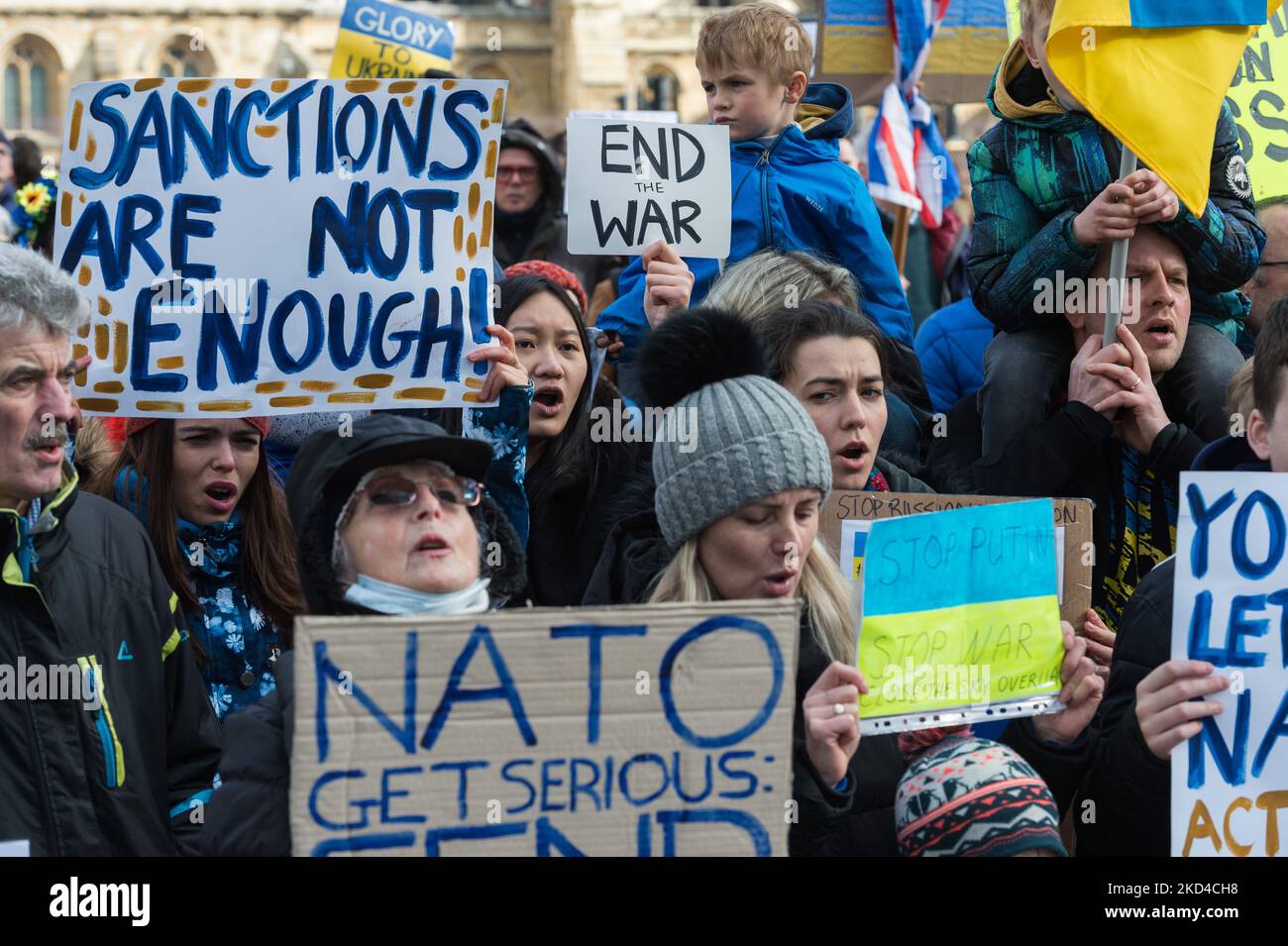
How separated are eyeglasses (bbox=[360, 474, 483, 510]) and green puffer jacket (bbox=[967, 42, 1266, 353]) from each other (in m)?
2.08

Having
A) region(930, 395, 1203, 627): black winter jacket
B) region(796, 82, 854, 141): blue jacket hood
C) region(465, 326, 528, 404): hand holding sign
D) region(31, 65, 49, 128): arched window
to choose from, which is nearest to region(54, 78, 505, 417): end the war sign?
region(465, 326, 528, 404): hand holding sign

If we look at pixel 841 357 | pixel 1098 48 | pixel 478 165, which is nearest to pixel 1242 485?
pixel 841 357

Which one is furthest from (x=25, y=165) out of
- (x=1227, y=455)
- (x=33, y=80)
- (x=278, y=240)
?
(x=33, y=80)

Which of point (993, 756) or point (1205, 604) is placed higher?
point (1205, 604)

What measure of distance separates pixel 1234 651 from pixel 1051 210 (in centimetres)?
195

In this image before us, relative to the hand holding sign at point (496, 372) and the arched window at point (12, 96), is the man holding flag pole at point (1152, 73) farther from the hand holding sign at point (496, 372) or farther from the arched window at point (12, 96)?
the arched window at point (12, 96)

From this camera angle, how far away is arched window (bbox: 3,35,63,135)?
57.2 m

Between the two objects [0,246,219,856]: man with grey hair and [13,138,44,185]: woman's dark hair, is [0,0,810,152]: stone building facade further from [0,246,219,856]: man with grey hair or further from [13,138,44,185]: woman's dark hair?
[0,246,219,856]: man with grey hair

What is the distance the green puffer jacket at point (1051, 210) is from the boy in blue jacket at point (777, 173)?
64cm

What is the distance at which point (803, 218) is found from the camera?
5.86 metres

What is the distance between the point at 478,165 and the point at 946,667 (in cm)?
183
